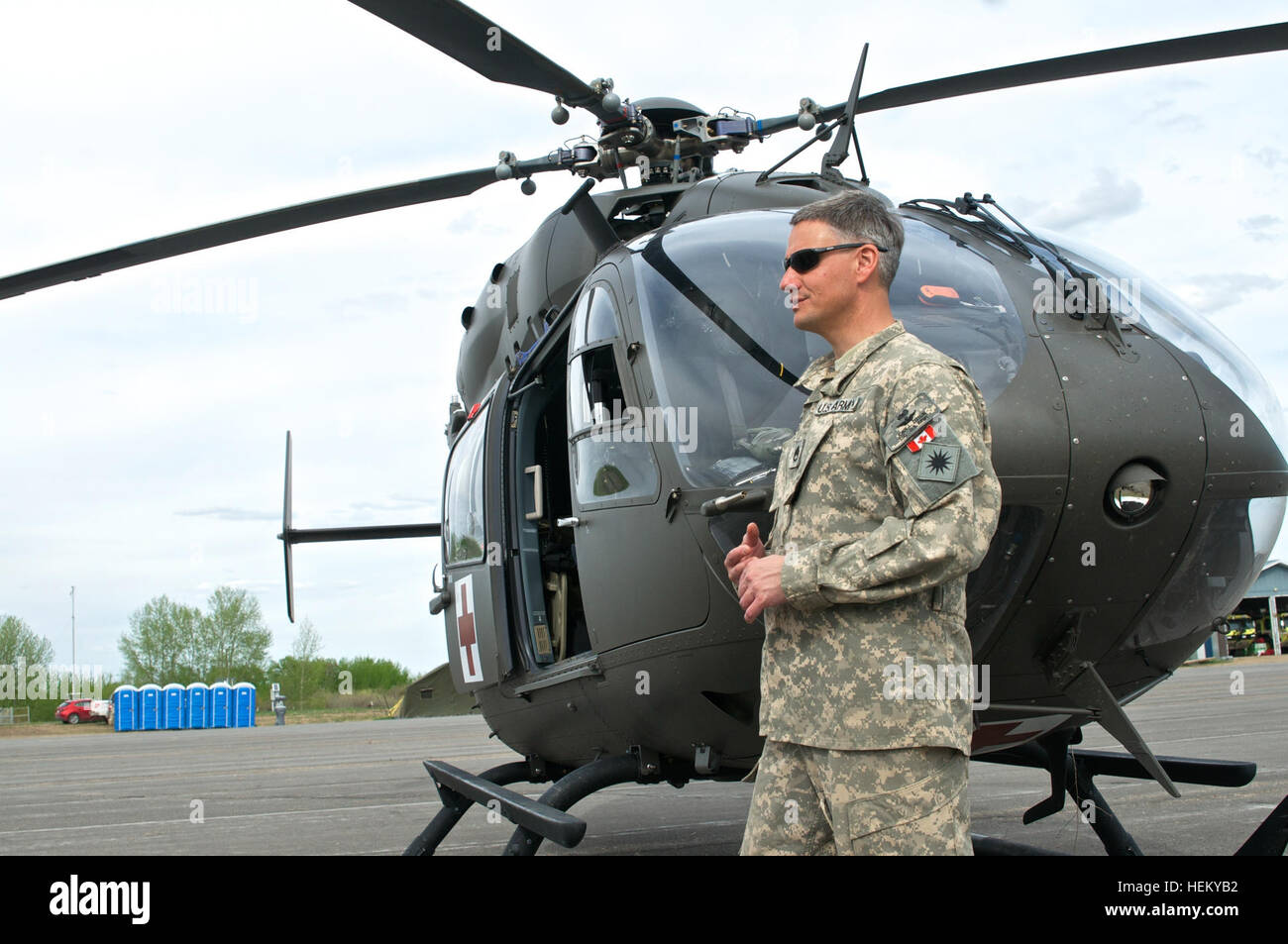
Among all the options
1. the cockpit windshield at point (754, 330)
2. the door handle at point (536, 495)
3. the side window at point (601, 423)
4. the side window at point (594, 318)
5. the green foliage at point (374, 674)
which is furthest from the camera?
the green foliage at point (374, 674)

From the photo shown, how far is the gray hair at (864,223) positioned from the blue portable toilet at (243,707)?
104ft

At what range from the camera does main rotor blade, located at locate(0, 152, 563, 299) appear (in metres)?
5.09

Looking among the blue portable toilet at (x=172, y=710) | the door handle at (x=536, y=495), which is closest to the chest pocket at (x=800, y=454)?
the door handle at (x=536, y=495)

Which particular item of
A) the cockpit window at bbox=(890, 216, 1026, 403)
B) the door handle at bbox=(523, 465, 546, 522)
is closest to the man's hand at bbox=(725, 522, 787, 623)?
the cockpit window at bbox=(890, 216, 1026, 403)

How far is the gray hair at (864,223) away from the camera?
2.43 metres

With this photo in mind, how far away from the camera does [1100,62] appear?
421 cm

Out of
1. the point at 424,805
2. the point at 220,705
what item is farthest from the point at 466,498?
the point at 220,705

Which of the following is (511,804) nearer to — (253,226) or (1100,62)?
(253,226)

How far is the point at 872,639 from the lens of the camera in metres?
2.26

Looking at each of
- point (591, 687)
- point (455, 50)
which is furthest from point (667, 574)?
point (455, 50)

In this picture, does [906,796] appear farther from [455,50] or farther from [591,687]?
[455,50]

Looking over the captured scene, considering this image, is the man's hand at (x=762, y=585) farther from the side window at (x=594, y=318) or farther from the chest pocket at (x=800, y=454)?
the side window at (x=594, y=318)

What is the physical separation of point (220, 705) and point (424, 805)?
24748 mm
